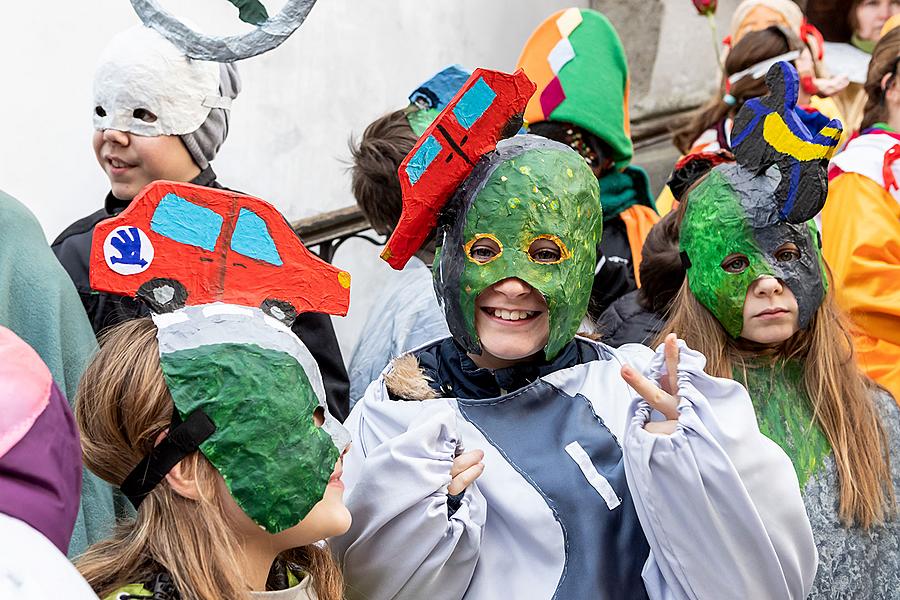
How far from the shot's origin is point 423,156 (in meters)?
2.78

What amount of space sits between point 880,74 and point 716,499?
261cm

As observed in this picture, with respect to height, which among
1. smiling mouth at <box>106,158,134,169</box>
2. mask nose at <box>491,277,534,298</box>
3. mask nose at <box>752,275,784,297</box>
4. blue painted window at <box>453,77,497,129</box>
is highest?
blue painted window at <box>453,77,497,129</box>

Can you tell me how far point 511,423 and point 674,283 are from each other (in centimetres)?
122

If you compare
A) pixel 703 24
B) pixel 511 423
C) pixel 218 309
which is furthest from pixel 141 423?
pixel 703 24

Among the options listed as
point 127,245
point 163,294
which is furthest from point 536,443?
point 127,245

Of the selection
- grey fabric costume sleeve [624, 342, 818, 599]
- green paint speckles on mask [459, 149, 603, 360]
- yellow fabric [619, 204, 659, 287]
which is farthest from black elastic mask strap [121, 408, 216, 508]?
yellow fabric [619, 204, 659, 287]

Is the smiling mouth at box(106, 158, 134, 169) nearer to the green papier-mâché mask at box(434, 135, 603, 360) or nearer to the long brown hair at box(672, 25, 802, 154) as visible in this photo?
the green papier-mâché mask at box(434, 135, 603, 360)

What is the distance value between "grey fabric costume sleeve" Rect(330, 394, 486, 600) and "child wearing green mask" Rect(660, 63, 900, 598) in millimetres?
935

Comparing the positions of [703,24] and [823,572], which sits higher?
[823,572]

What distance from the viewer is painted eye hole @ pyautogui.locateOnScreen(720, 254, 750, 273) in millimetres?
3186

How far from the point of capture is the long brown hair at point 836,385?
308cm

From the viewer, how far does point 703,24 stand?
307 inches

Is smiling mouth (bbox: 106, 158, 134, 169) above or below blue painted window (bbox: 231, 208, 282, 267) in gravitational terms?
below

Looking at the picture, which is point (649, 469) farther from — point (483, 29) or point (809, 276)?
point (483, 29)
